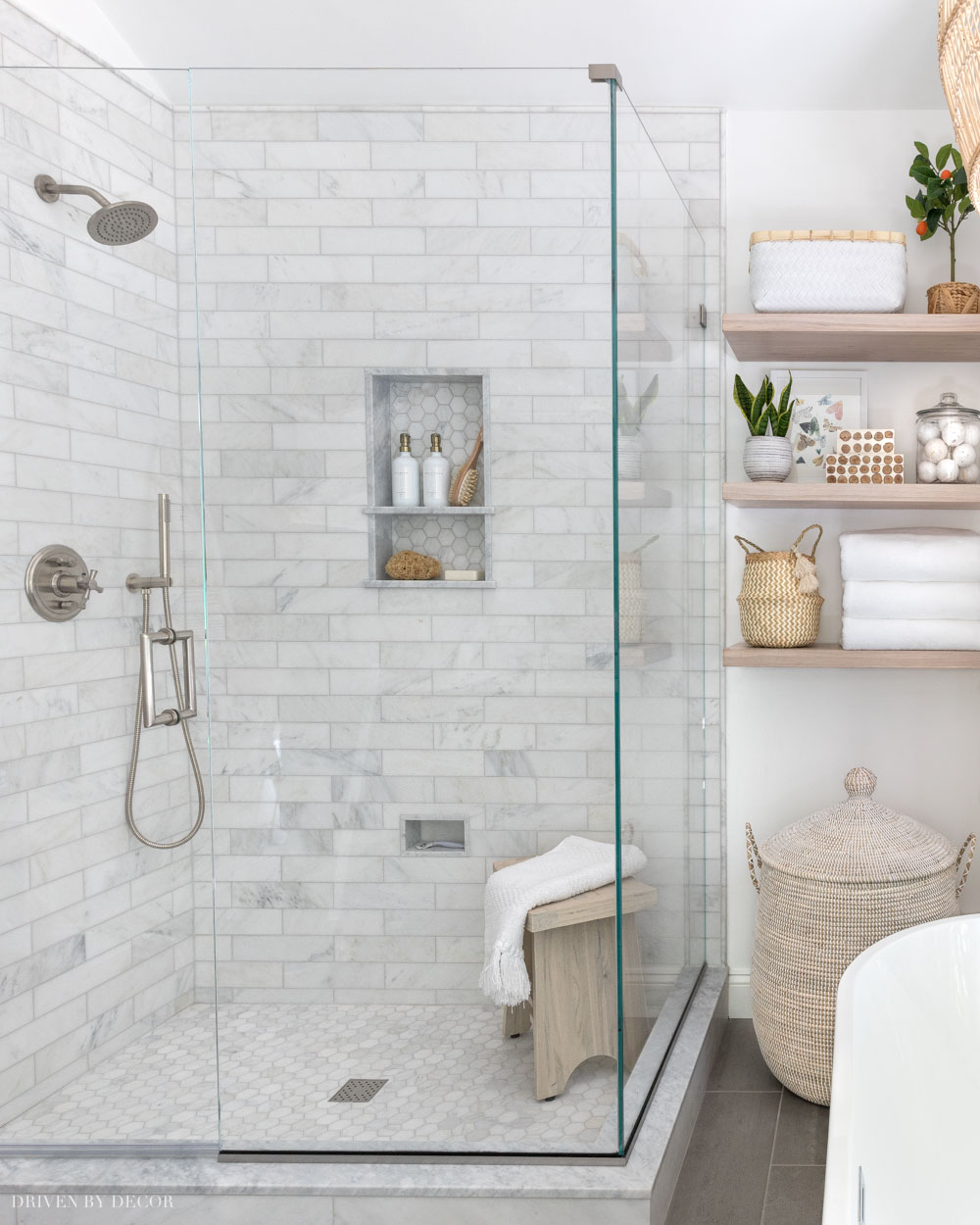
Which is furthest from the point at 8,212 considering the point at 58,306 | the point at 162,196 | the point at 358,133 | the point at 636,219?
the point at 636,219

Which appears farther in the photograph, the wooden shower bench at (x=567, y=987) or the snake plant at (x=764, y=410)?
the snake plant at (x=764, y=410)

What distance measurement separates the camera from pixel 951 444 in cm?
260

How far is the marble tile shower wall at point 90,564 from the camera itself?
6.74 ft

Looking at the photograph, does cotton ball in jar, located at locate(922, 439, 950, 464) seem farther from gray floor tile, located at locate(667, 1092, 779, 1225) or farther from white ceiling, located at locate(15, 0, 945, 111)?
gray floor tile, located at locate(667, 1092, 779, 1225)

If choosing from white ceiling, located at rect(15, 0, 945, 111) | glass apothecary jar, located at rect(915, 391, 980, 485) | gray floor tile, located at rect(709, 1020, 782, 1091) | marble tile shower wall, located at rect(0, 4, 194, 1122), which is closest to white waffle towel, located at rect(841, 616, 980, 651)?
glass apothecary jar, located at rect(915, 391, 980, 485)

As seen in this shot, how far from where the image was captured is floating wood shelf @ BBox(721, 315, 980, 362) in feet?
8.23

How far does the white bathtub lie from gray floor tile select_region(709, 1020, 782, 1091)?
952 mm

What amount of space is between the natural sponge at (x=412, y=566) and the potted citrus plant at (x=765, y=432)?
1.17m

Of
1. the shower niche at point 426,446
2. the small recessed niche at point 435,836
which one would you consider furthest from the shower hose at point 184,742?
the shower niche at point 426,446

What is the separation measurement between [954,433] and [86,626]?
7.13ft

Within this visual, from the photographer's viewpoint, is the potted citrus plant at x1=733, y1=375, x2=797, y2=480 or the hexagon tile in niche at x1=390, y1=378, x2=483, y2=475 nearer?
the hexagon tile in niche at x1=390, y1=378, x2=483, y2=475

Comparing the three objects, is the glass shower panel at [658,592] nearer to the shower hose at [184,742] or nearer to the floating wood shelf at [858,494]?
the floating wood shelf at [858,494]

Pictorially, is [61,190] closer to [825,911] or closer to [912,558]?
[912,558]

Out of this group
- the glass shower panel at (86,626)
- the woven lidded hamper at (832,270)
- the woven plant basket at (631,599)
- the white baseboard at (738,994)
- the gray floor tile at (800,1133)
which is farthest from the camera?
the white baseboard at (738,994)
